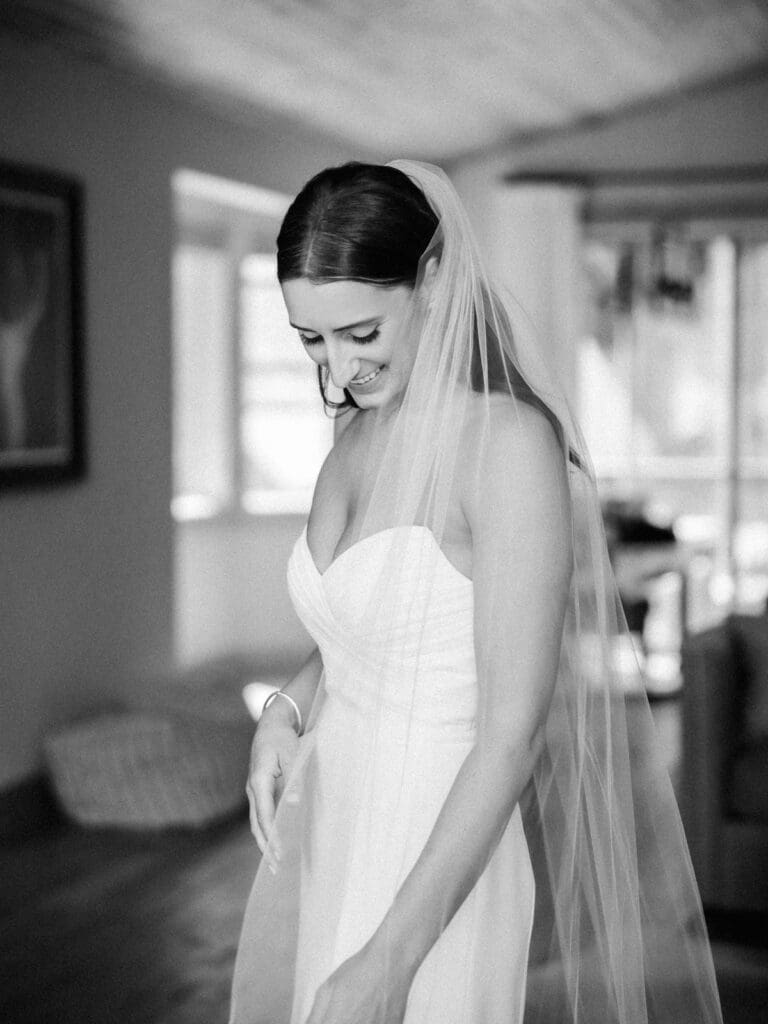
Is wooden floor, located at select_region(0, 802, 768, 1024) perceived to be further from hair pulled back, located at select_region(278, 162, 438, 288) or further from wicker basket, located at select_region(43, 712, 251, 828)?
hair pulled back, located at select_region(278, 162, 438, 288)

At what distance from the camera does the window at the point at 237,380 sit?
6.73 m

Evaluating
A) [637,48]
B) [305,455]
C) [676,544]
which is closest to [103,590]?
[305,455]

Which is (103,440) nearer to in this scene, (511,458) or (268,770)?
Result: (268,770)

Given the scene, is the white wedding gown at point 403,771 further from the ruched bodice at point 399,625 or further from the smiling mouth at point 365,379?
the smiling mouth at point 365,379

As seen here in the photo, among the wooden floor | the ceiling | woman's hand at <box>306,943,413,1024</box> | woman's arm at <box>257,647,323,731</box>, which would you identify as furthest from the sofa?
the ceiling

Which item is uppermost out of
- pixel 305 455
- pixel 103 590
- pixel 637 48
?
pixel 637 48

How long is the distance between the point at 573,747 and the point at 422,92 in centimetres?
488

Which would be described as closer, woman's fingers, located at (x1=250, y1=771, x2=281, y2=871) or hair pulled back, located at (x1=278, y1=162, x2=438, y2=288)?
hair pulled back, located at (x1=278, y1=162, x2=438, y2=288)

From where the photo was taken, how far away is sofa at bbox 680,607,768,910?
3463mm

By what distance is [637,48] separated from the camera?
19.6 ft

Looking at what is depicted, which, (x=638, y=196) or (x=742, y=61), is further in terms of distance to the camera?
(x=638, y=196)

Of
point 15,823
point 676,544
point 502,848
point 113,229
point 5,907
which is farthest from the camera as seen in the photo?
point 676,544

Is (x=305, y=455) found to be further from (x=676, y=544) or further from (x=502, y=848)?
(x=502, y=848)

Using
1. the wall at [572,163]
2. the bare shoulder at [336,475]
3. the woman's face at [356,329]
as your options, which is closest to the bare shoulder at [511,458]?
the woman's face at [356,329]
